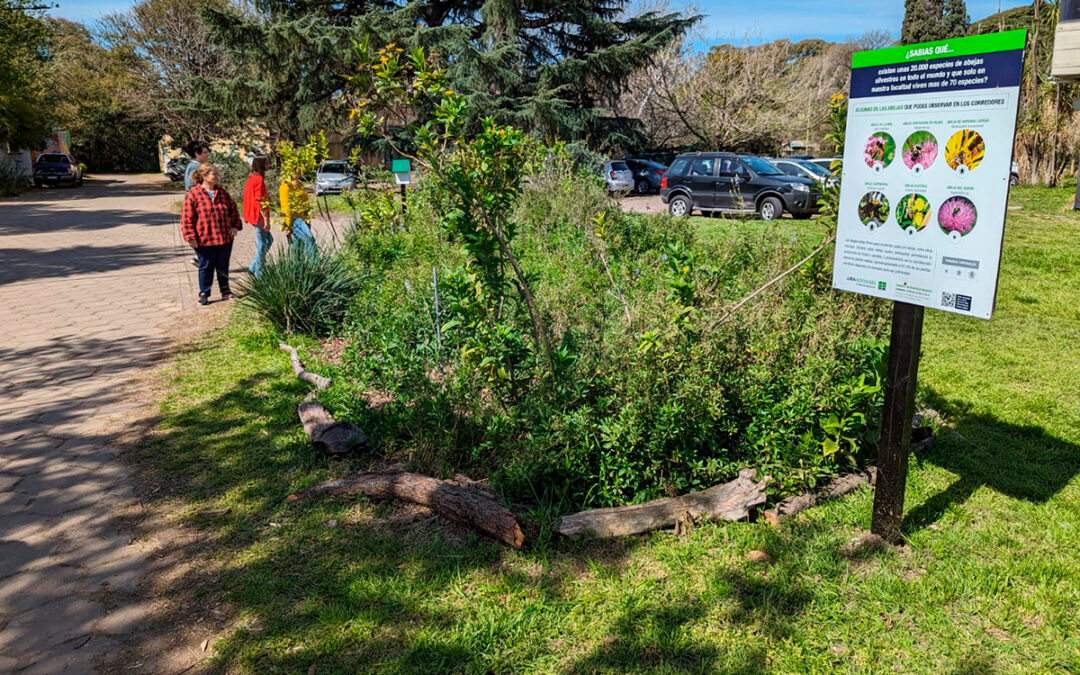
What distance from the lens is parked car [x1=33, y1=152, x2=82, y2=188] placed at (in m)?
38.0

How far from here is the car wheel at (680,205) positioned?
62.4 feet

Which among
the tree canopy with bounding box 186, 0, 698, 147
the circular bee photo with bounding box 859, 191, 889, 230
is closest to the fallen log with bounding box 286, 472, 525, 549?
the circular bee photo with bounding box 859, 191, 889, 230

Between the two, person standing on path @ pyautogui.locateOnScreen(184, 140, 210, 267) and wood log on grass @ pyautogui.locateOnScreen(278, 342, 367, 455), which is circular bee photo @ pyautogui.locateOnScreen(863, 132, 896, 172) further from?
person standing on path @ pyautogui.locateOnScreen(184, 140, 210, 267)

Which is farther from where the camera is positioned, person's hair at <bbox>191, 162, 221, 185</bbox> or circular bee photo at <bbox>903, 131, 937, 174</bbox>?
person's hair at <bbox>191, 162, 221, 185</bbox>

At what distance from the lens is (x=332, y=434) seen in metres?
4.77

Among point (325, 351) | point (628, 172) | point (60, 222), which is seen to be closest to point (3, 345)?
point (325, 351)

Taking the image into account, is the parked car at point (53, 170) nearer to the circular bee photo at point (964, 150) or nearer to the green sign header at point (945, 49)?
the green sign header at point (945, 49)

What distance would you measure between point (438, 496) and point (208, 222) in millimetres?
6563

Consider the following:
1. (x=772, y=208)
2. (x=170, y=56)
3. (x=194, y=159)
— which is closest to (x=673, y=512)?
(x=194, y=159)

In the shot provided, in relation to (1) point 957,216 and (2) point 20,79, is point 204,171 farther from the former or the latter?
(2) point 20,79

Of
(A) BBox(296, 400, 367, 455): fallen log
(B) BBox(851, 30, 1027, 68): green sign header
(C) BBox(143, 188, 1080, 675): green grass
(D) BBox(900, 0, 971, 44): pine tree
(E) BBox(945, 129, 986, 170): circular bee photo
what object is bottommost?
(C) BBox(143, 188, 1080, 675): green grass

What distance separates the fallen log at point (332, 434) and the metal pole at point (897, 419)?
9.91ft

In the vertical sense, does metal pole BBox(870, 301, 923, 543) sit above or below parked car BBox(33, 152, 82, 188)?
below

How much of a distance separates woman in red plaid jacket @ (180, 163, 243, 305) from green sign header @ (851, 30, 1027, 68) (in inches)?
300
